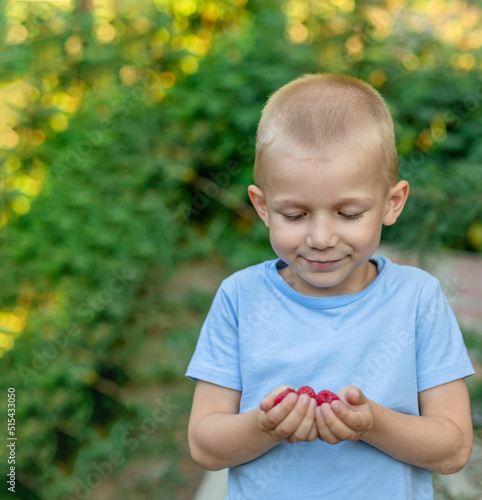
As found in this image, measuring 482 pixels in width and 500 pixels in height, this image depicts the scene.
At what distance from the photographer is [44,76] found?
4164 mm

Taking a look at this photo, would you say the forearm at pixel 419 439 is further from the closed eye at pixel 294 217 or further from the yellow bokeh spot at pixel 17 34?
the yellow bokeh spot at pixel 17 34

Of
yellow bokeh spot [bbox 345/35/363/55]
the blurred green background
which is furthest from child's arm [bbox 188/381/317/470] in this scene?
yellow bokeh spot [bbox 345/35/363/55]

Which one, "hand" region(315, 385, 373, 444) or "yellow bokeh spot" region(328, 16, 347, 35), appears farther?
"yellow bokeh spot" region(328, 16, 347, 35)

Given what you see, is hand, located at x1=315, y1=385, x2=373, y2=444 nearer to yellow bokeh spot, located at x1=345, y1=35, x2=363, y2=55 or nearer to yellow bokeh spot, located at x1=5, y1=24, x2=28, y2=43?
yellow bokeh spot, located at x1=345, y1=35, x2=363, y2=55

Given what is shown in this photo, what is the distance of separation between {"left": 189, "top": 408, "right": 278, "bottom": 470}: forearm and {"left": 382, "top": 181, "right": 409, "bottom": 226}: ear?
47cm

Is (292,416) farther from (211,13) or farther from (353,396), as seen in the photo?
(211,13)

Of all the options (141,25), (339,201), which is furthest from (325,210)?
(141,25)

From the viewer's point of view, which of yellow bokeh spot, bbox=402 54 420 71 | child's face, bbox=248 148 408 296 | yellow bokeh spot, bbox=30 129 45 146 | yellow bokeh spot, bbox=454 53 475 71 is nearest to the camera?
child's face, bbox=248 148 408 296

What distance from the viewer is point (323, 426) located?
1078 mm

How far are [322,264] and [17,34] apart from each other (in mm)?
3621

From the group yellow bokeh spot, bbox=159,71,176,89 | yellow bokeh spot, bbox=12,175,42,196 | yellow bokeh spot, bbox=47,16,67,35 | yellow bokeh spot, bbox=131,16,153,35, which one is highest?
yellow bokeh spot, bbox=131,16,153,35

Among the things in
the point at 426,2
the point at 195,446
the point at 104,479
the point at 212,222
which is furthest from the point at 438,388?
the point at 426,2

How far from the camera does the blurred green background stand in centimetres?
289

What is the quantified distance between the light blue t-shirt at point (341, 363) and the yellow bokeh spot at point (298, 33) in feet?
9.68
